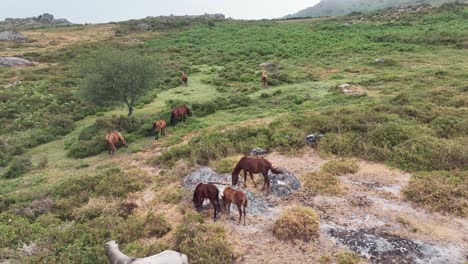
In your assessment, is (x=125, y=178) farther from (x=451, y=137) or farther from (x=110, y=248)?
(x=451, y=137)

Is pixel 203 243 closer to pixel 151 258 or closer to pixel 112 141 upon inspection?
pixel 151 258

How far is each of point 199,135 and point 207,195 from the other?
24.9 feet

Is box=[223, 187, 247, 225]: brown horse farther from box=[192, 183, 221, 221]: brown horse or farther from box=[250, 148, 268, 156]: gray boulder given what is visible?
box=[250, 148, 268, 156]: gray boulder

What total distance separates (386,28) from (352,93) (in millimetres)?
34567

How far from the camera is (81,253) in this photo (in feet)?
31.2

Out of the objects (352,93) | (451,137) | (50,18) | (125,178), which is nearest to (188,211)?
(125,178)

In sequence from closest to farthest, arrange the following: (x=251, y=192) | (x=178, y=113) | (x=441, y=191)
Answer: (x=441, y=191), (x=251, y=192), (x=178, y=113)

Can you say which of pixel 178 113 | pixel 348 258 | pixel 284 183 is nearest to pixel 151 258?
pixel 348 258

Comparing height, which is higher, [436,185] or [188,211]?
[436,185]

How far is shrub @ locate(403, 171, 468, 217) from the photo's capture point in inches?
411

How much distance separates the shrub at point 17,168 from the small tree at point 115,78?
6.82m

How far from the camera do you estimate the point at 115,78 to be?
2330cm

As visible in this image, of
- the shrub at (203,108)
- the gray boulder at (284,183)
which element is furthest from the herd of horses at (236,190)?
the shrub at (203,108)

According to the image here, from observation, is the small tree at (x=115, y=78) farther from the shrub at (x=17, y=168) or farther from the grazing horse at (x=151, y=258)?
the grazing horse at (x=151, y=258)
